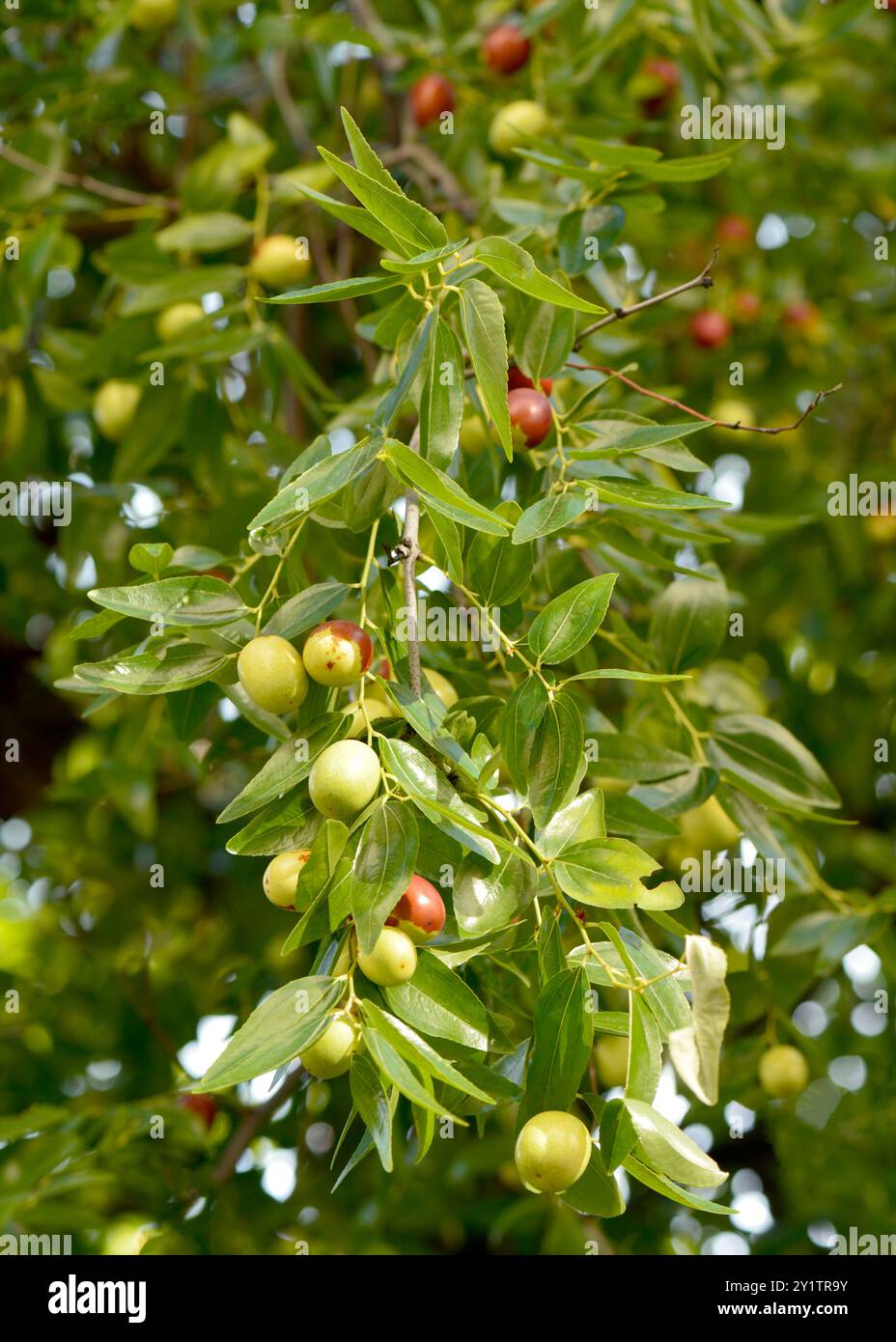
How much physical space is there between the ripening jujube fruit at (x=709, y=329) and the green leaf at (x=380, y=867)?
1.80 m

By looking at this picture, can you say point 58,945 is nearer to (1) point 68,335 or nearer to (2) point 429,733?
(1) point 68,335

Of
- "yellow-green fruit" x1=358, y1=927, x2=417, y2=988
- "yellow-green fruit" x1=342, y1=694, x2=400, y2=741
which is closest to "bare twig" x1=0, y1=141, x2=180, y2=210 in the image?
"yellow-green fruit" x1=342, y1=694, x2=400, y2=741

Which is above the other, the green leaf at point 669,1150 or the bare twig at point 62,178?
the bare twig at point 62,178

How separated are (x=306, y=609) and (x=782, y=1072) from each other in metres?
1.00

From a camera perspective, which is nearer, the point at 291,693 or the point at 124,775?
the point at 291,693

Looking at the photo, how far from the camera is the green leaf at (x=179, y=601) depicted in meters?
0.99

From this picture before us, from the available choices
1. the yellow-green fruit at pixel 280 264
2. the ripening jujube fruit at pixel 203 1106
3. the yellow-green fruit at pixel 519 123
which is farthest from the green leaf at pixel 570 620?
the ripening jujube fruit at pixel 203 1106

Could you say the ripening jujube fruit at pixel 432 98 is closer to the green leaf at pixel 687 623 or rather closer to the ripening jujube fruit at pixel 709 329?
the ripening jujube fruit at pixel 709 329

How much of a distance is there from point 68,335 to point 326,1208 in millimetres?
1543

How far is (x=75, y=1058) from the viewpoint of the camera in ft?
7.64

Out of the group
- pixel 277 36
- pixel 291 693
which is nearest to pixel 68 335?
pixel 277 36

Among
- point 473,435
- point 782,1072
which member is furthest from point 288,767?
point 782,1072

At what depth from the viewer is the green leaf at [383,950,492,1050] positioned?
0.90 m

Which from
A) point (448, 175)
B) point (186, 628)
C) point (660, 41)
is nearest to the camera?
point (186, 628)
